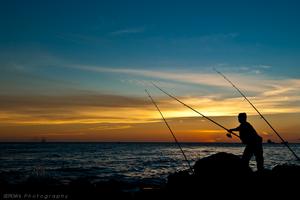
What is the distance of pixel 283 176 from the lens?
9047 mm

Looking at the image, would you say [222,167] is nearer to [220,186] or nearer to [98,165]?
[220,186]

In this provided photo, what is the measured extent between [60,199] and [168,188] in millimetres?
3210

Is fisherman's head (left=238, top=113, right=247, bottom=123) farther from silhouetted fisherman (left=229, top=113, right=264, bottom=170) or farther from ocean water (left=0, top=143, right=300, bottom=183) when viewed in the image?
ocean water (left=0, top=143, right=300, bottom=183)

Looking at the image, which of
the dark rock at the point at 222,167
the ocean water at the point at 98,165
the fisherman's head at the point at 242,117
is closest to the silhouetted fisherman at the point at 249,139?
the fisherman's head at the point at 242,117

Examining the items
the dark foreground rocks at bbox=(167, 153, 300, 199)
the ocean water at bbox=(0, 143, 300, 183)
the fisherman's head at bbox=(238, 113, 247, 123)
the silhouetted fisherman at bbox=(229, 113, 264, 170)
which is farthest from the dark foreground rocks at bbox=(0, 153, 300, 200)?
the ocean water at bbox=(0, 143, 300, 183)

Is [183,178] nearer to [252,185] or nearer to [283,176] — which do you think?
[252,185]

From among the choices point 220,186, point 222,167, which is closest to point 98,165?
point 222,167

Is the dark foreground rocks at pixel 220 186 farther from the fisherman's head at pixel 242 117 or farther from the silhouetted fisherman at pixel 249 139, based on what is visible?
the fisherman's head at pixel 242 117

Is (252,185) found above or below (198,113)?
below

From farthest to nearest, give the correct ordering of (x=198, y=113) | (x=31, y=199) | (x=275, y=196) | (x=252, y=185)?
1. (x=198, y=113)
2. (x=31, y=199)
3. (x=252, y=185)
4. (x=275, y=196)

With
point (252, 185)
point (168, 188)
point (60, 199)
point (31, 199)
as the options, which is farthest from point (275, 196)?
point (31, 199)

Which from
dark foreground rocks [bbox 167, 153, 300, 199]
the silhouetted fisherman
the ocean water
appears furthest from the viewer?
the ocean water

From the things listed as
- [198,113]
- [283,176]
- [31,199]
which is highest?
[198,113]

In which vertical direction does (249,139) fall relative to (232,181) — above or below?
above
